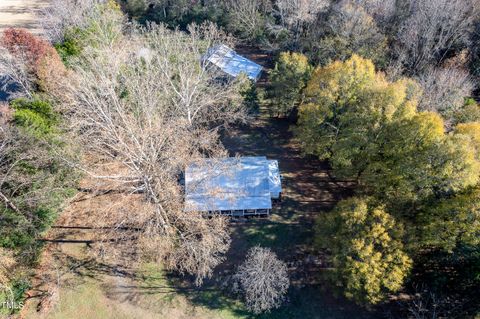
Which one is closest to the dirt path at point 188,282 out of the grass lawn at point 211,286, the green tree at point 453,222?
the grass lawn at point 211,286

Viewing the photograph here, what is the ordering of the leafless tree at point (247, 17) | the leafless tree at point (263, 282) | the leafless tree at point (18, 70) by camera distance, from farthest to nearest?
the leafless tree at point (247, 17) → the leafless tree at point (18, 70) → the leafless tree at point (263, 282)

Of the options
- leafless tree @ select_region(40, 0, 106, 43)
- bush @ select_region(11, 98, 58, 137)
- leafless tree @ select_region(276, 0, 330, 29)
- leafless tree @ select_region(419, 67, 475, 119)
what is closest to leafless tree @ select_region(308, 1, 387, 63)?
leafless tree @ select_region(276, 0, 330, 29)

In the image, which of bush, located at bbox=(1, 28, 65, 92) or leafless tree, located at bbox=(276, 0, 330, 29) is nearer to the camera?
bush, located at bbox=(1, 28, 65, 92)

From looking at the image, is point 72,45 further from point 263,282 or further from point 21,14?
point 263,282

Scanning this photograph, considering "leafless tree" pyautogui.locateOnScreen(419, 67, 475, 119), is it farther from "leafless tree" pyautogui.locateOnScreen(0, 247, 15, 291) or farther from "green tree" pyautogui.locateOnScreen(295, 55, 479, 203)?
"leafless tree" pyautogui.locateOnScreen(0, 247, 15, 291)

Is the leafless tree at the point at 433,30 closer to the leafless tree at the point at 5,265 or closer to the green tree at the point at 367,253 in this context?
the green tree at the point at 367,253

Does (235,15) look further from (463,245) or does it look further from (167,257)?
(463,245)
